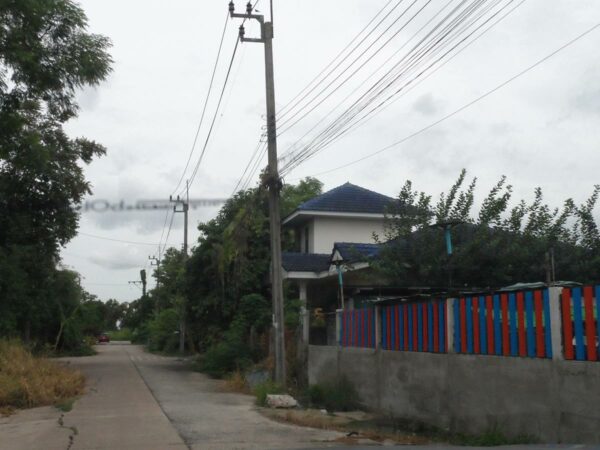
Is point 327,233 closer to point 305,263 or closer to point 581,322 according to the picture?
point 305,263

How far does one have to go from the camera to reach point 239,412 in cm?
1450

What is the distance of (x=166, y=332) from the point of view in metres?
47.9

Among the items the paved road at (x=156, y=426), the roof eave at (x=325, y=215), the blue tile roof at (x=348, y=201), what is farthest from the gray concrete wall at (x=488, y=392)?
the blue tile roof at (x=348, y=201)

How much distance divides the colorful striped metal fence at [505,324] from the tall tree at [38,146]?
7.33 meters

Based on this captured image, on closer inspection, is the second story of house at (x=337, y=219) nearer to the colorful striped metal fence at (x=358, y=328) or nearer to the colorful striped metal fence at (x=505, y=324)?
the colorful striped metal fence at (x=358, y=328)

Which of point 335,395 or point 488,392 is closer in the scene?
point 488,392

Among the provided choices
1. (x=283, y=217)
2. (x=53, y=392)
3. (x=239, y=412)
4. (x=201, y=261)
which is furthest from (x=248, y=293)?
(x=239, y=412)

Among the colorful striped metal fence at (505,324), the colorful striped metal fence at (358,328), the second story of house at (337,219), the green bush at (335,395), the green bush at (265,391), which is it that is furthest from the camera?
the second story of house at (337,219)

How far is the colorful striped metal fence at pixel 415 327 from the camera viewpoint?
11.2 m

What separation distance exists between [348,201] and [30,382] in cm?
1514

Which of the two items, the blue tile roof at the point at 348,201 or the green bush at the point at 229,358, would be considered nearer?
the green bush at the point at 229,358

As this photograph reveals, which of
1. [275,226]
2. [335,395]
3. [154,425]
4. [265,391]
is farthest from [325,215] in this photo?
[154,425]

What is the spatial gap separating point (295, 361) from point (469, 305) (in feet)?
32.7

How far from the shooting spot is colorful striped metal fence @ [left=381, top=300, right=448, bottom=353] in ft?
36.9
